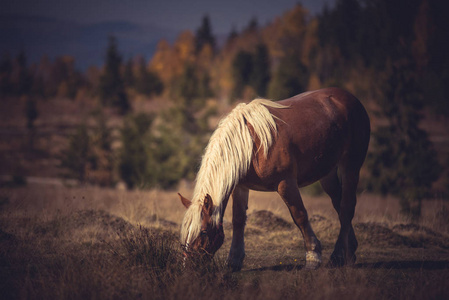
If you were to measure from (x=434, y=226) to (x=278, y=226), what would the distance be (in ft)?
10.7

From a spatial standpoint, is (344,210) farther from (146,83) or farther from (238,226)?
(146,83)

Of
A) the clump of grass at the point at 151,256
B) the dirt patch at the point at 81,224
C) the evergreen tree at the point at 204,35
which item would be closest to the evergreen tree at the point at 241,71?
the evergreen tree at the point at 204,35

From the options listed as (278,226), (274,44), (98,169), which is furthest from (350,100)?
(274,44)

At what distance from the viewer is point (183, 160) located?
16.2 m

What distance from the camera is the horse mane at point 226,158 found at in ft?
11.9

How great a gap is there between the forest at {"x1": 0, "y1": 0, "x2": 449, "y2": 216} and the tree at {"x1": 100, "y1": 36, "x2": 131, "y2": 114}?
138 mm

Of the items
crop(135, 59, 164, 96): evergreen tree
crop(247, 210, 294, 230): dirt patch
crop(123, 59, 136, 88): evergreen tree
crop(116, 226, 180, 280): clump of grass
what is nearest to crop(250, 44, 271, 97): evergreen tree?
crop(135, 59, 164, 96): evergreen tree

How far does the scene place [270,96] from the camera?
20.5m

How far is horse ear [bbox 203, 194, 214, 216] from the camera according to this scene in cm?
364

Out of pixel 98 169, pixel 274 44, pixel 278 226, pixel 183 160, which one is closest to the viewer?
pixel 278 226

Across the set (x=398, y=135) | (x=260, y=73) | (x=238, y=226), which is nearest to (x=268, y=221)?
(x=238, y=226)

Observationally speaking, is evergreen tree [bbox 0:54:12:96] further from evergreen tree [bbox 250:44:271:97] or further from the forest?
evergreen tree [bbox 250:44:271:97]

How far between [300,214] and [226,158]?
3.65 ft

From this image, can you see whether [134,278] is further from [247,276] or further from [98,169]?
[98,169]
